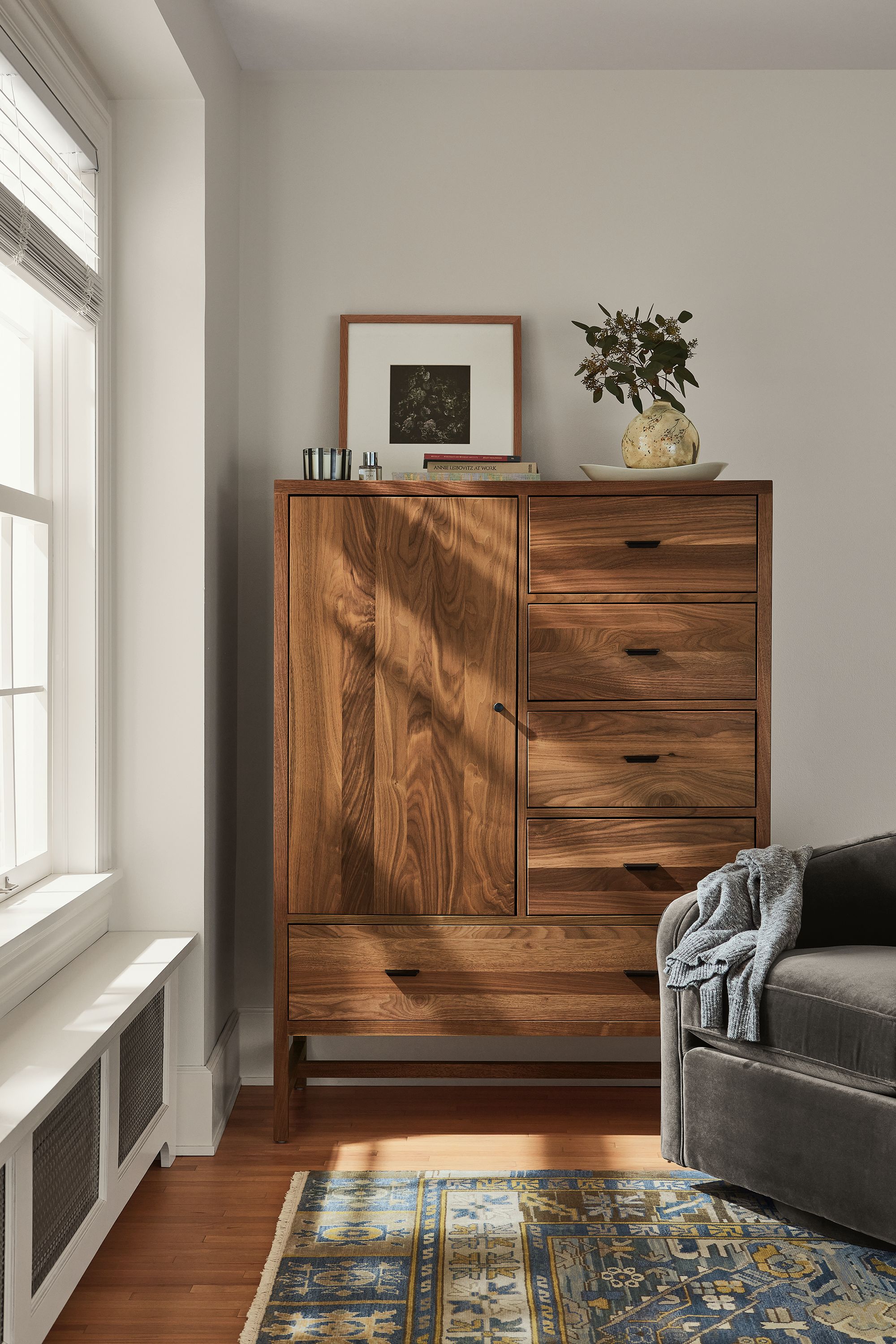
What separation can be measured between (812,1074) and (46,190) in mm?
2276

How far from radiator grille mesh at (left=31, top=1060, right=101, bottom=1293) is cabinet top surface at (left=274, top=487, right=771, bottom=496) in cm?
126

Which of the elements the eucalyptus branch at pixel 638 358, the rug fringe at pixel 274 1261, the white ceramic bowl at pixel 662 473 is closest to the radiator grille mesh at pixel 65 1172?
the rug fringe at pixel 274 1261

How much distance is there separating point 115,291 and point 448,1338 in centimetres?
223

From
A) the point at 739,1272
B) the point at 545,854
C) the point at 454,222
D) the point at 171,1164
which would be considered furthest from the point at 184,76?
the point at 739,1272

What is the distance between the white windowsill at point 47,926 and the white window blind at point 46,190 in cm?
121

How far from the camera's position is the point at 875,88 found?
2.73 meters

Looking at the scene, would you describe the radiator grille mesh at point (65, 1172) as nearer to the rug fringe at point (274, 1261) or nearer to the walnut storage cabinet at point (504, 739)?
the rug fringe at point (274, 1261)

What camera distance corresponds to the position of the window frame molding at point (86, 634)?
2199 millimetres

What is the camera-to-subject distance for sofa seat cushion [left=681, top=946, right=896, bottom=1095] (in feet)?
5.81

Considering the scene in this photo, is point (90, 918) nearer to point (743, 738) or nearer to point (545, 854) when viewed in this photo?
point (545, 854)

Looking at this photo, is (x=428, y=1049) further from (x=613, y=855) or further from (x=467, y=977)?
(x=613, y=855)

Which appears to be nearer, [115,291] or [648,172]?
[115,291]

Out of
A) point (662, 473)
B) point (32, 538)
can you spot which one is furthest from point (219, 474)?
point (662, 473)

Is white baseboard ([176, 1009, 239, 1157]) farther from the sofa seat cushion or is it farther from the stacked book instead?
the stacked book
